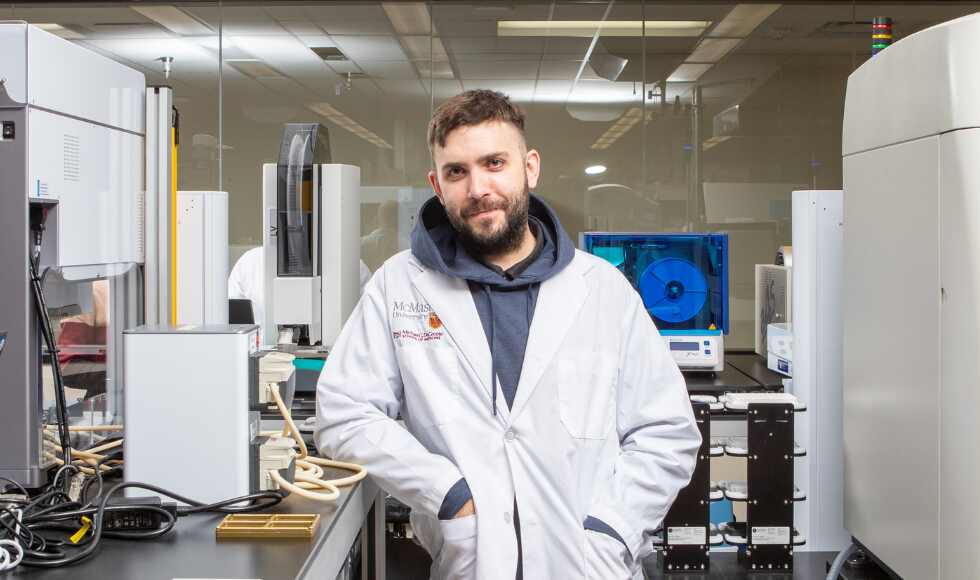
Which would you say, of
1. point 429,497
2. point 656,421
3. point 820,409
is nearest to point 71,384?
point 429,497

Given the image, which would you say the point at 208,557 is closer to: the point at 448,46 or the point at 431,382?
the point at 431,382

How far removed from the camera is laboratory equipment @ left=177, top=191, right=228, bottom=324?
212 centimetres

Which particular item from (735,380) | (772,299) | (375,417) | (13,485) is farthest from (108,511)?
(772,299)

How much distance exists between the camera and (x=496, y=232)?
1728 mm

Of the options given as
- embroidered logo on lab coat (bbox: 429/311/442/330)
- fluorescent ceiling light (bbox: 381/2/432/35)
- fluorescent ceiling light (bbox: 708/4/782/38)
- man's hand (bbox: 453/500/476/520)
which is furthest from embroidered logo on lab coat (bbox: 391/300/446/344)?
fluorescent ceiling light (bbox: 708/4/782/38)

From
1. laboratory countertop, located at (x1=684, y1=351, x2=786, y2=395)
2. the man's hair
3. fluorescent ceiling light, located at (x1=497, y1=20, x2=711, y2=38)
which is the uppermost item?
fluorescent ceiling light, located at (x1=497, y1=20, x2=711, y2=38)

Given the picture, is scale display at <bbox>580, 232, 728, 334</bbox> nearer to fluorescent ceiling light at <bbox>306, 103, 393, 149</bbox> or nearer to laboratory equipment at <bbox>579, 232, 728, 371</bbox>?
laboratory equipment at <bbox>579, 232, 728, 371</bbox>

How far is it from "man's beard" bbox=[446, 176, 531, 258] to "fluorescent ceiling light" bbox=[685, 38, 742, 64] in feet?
12.0

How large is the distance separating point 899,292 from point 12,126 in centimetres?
200

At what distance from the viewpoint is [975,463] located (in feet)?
6.95

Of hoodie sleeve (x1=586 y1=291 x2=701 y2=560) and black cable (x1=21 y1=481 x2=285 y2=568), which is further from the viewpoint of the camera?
hoodie sleeve (x1=586 y1=291 x2=701 y2=560)

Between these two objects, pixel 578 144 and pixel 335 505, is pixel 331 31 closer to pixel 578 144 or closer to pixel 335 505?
pixel 578 144

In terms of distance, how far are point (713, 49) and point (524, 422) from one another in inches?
157

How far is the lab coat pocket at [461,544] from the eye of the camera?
1.59 m
